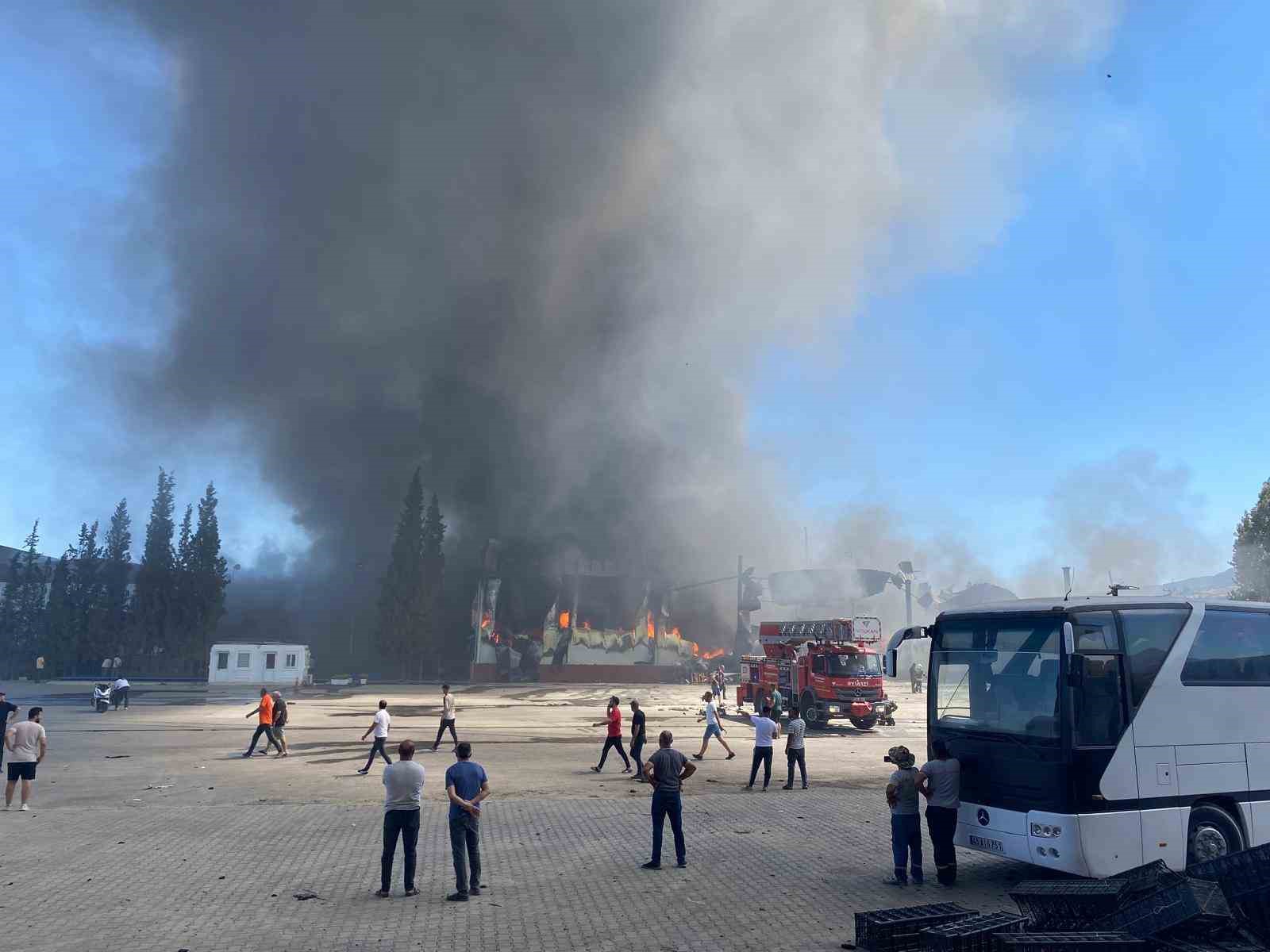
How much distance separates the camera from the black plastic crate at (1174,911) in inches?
247

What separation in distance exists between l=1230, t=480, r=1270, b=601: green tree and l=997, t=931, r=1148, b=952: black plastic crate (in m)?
40.2

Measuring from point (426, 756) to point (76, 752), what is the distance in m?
8.74

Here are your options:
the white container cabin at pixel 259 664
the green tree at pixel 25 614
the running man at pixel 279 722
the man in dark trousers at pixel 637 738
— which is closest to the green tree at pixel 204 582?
the green tree at pixel 25 614

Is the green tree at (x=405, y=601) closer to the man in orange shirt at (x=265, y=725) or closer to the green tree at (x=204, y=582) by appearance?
the green tree at (x=204, y=582)

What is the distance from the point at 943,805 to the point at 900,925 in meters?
2.55

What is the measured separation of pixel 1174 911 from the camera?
6.36 m

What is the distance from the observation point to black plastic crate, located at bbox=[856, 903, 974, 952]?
21.8 feet

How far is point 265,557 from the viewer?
103500 millimetres

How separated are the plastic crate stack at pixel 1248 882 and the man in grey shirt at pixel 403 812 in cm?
752

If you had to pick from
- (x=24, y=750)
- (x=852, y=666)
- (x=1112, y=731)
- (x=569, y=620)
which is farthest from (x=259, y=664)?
(x=1112, y=731)

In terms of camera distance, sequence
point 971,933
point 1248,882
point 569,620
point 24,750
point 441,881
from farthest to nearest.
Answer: point 569,620 → point 24,750 → point 441,881 → point 1248,882 → point 971,933

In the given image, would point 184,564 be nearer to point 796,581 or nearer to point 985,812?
point 796,581

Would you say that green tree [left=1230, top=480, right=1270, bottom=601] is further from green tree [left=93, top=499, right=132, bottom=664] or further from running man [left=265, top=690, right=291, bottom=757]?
green tree [left=93, top=499, right=132, bottom=664]

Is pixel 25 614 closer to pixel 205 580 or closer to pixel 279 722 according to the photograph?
pixel 205 580
